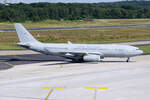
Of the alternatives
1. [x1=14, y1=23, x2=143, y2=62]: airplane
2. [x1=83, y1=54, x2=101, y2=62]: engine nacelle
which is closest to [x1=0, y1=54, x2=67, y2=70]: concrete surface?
[x1=14, y1=23, x2=143, y2=62]: airplane

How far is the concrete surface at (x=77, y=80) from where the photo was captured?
3025 cm

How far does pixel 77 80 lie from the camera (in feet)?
123

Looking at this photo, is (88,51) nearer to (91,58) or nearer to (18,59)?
(91,58)

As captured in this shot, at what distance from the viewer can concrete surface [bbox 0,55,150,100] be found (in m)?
30.2

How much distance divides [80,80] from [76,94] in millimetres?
6873

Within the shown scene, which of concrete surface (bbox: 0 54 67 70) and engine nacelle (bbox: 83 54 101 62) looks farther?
engine nacelle (bbox: 83 54 101 62)

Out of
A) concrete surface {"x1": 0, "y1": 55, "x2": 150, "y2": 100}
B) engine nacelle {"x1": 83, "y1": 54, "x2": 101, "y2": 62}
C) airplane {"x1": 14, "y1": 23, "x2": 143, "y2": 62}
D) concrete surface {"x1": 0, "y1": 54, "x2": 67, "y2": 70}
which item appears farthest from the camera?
airplane {"x1": 14, "y1": 23, "x2": 143, "y2": 62}

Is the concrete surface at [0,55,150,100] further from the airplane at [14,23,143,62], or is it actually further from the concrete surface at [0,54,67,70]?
the concrete surface at [0,54,67,70]

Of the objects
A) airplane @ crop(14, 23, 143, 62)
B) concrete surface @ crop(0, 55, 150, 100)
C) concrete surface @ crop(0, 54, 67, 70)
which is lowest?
concrete surface @ crop(0, 54, 67, 70)

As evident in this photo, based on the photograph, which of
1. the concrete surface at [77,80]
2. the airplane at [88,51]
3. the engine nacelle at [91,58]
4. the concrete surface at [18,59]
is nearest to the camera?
the concrete surface at [77,80]

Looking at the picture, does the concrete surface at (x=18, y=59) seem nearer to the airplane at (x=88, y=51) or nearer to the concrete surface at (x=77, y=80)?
the concrete surface at (x=77, y=80)

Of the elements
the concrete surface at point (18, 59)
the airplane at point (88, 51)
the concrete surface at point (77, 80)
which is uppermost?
the airplane at point (88, 51)

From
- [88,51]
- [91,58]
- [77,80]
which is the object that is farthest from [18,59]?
[77,80]

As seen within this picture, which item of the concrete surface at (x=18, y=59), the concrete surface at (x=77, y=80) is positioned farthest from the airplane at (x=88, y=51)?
the concrete surface at (x=18, y=59)
